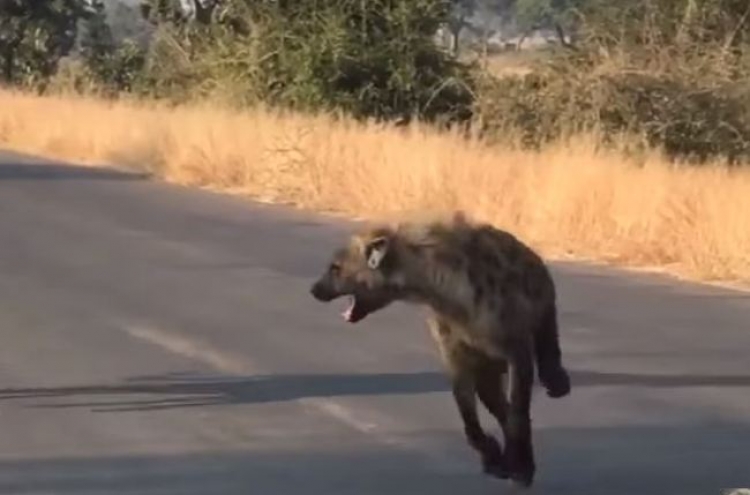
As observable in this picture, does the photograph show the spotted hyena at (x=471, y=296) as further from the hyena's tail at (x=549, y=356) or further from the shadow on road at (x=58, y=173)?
the shadow on road at (x=58, y=173)

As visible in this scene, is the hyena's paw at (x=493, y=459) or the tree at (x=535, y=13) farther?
the tree at (x=535, y=13)

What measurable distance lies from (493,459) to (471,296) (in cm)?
75

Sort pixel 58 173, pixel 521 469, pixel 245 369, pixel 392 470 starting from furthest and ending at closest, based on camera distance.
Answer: pixel 58 173 → pixel 245 369 → pixel 392 470 → pixel 521 469

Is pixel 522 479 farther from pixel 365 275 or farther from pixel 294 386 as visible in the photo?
pixel 294 386

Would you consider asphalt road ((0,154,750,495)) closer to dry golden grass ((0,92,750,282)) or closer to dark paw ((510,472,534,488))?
dark paw ((510,472,534,488))

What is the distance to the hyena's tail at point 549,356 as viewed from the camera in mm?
7758

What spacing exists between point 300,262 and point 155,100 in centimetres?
1885

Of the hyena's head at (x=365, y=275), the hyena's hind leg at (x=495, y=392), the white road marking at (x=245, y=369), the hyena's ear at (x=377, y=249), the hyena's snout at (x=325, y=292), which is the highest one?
the hyena's ear at (x=377, y=249)

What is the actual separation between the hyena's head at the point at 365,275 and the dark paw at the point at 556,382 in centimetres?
67

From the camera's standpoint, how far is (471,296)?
755cm

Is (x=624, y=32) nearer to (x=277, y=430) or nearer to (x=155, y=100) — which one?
(x=155, y=100)

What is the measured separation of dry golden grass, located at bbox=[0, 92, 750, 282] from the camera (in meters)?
16.2

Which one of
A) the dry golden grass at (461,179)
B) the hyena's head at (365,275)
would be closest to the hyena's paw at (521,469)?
the hyena's head at (365,275)

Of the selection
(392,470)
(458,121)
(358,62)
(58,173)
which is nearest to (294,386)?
(392,470)
